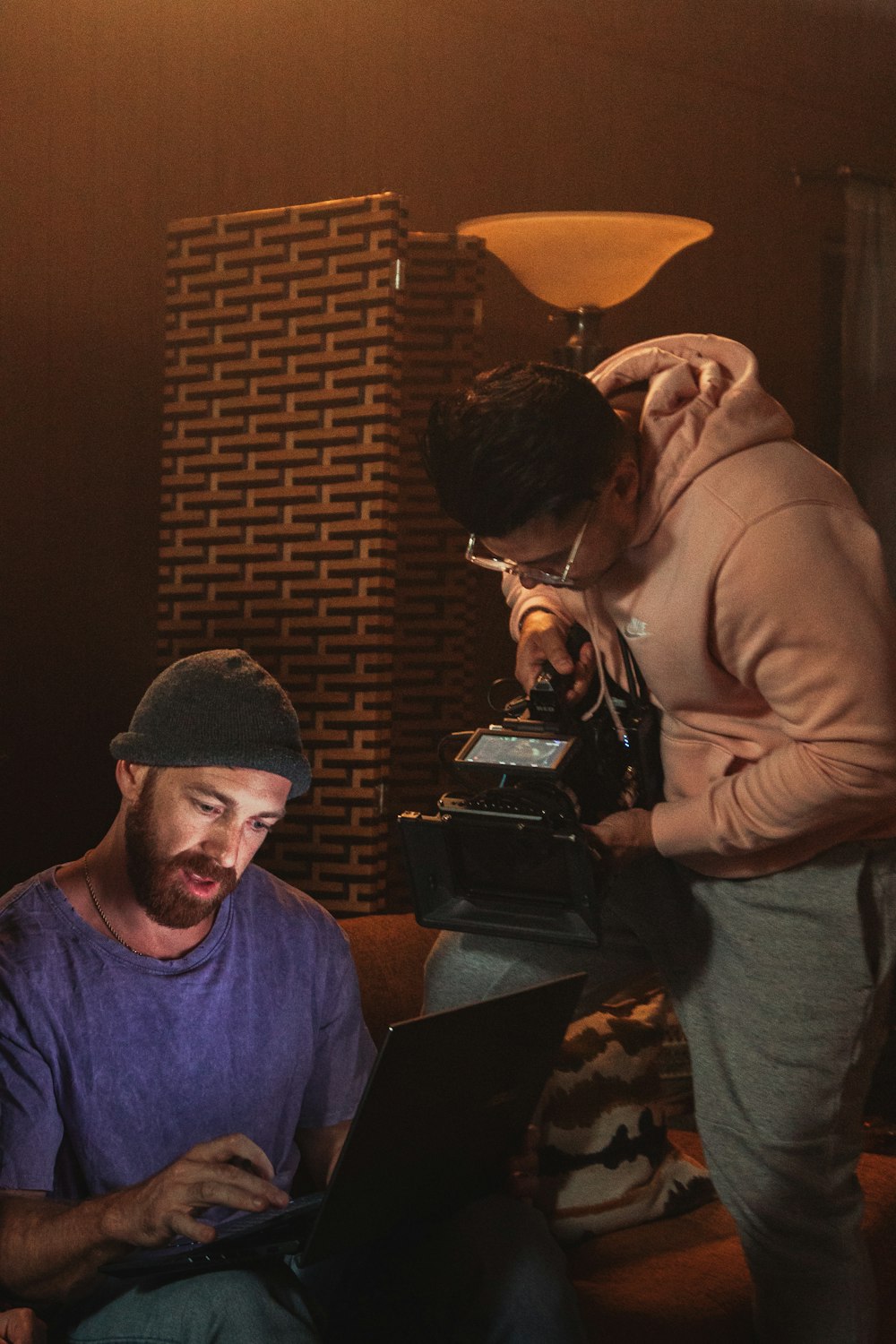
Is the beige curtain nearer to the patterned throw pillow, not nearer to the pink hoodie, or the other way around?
the patterned throw pillow

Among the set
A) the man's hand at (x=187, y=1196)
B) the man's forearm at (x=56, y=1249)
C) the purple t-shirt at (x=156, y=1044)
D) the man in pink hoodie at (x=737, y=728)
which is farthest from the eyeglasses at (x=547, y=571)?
the man's forearm at (x=56, y=1249)

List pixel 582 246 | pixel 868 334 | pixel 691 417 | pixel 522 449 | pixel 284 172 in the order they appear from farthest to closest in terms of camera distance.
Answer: pixel 868 334, pixel 284 172, pixel 582 246, pixel 691 417, pixel 522 449

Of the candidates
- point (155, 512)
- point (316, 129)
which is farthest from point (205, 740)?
point (316, 129)

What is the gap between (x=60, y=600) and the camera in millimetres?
3061

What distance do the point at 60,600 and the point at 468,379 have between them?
1062 millimetres

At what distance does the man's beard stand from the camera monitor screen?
0.33 metres

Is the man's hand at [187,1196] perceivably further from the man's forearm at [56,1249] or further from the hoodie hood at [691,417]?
the hoodie hood at [691,417]

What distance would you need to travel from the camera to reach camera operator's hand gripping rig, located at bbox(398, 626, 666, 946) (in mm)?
1642

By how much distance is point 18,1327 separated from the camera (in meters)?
1.42

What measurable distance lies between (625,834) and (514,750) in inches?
6.5

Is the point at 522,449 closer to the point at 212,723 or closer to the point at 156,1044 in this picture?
the point at 212,723

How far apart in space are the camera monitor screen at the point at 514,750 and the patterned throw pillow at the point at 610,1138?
2.84 ft

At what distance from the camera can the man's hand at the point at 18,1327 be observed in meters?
1.41

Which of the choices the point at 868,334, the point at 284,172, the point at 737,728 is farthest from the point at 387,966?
the point at 868,334
